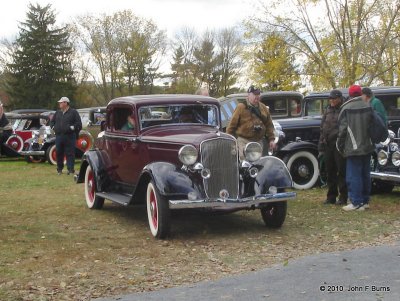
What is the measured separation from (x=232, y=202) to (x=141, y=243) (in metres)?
1.19

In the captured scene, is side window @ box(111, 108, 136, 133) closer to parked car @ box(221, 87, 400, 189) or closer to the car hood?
the car hood

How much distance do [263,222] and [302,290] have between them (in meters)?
3.43

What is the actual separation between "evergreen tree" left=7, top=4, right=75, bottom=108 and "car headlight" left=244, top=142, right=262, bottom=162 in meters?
45.6

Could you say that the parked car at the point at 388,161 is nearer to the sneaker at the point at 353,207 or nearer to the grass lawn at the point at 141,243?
the grass lawn at the point at 141,243

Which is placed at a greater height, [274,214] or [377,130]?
[377,130]

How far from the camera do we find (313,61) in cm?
3009

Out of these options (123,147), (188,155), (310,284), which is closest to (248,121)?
(123,147)

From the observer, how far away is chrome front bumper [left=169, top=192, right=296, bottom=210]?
23.1 feet

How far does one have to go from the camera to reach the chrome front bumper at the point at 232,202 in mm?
7055

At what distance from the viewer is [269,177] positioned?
306 inches

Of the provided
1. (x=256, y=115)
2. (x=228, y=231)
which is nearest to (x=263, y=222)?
(x=228, y=231)

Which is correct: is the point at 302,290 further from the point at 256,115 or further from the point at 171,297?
the point at 256,115

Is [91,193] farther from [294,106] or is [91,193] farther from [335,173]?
[294,106]

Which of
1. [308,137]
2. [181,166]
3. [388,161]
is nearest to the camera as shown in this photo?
[181,166]
